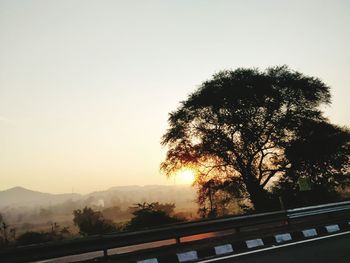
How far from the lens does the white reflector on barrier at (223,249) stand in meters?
10.2

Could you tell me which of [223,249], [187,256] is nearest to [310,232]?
[223,249]

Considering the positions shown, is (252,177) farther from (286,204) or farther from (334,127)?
(334,127)

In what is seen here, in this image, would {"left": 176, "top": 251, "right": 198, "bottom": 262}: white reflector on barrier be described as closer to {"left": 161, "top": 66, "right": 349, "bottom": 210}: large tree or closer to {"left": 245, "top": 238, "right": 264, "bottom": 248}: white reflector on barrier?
{"left": 245, "top": 238, "right": 264, "bottom": 248}: white reflector on barrier

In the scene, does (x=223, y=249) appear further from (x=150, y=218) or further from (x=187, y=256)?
(x=150, y=218)

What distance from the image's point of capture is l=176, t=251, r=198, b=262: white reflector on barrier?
31.4 feet

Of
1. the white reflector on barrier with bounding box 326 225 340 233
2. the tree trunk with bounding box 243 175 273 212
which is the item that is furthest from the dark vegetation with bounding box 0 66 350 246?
Result: the white reflector on barrier with bounding box 326 225 340 233

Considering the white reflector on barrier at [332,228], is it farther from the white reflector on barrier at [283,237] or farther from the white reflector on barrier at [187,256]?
the white reflector on barrier at [187,256]

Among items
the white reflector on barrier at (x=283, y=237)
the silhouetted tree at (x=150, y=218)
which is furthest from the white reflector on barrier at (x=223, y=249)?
the silhouetted tree at (x=150, y=218)

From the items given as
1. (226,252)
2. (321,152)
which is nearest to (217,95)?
(321,152)

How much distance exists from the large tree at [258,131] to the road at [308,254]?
20560 millimetres

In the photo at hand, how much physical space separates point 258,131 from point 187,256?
73.5ft

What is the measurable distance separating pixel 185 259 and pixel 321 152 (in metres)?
23.9

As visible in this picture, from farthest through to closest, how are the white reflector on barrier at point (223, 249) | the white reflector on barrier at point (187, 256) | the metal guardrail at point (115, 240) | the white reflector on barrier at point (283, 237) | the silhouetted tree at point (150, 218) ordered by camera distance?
the silhouetted tree at point (150, 218)
the white reflector on barrier at point (283, 237)
the white reflector on barrier at point (223, 249)
the white reflector on barrier at point (187, 256)
the metal guardrail at point (115, 240)

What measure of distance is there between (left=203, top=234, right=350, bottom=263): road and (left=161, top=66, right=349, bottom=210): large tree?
20560 millimetres
